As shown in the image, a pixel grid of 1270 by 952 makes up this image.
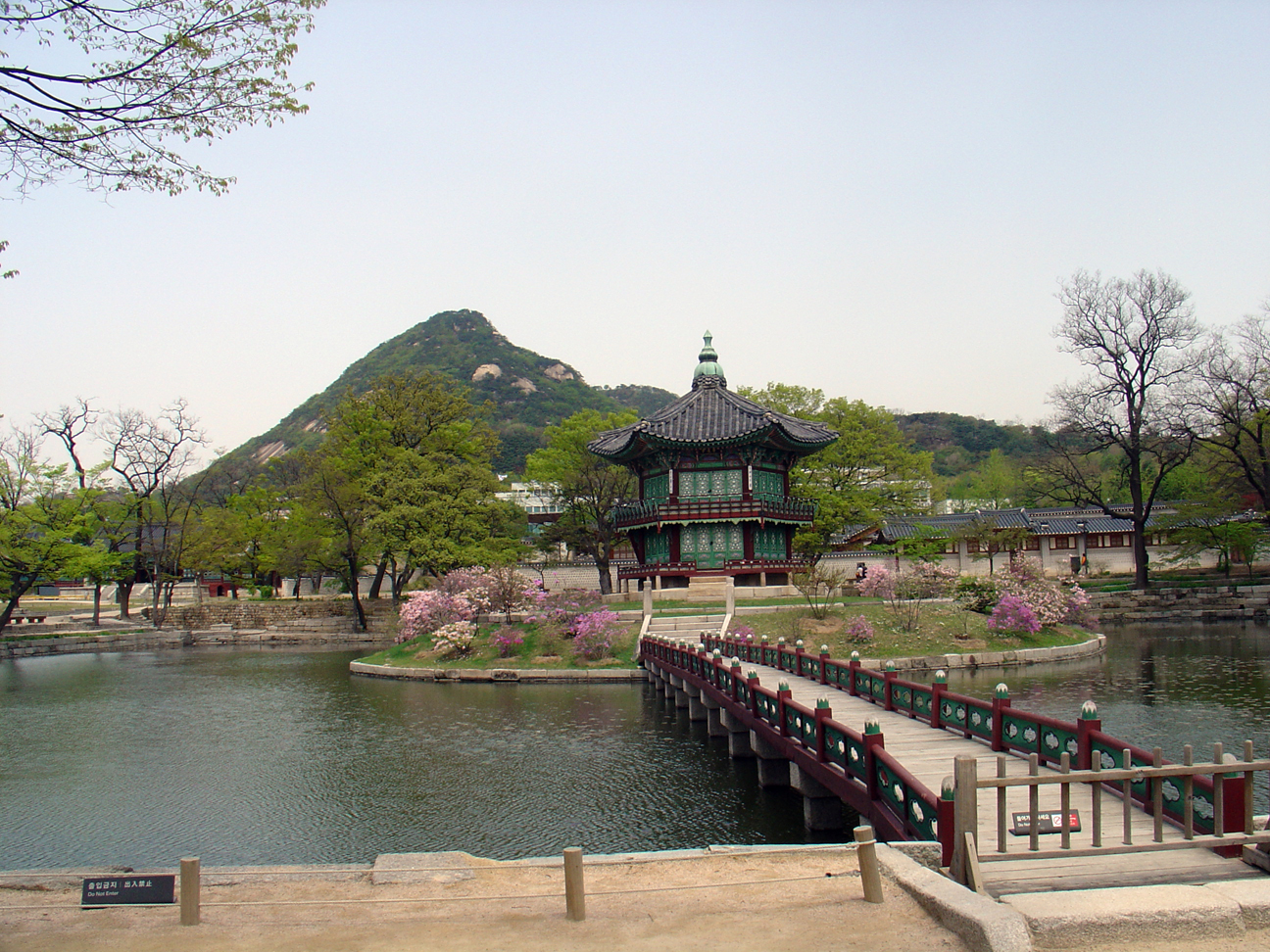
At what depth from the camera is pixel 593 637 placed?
105ft

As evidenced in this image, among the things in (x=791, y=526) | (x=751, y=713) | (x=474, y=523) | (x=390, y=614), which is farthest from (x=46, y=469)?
(x=751, y=713)

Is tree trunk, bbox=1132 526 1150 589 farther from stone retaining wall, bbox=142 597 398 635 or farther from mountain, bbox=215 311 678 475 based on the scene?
mountain, bbox=215 311 678 475

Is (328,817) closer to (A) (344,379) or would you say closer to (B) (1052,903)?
(B) (1052,903)

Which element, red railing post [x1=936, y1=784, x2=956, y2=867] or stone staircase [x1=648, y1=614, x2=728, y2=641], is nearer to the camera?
red railing post [x1=936, y1=784, x2=956, y2=867]

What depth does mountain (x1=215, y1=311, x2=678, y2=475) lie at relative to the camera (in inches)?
5094

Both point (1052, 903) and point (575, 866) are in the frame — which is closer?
point (1052, 903)

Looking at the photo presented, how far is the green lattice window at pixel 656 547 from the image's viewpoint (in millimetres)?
42156

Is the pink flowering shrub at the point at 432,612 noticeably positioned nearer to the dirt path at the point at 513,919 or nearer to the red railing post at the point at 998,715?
the red railing post at the point at 998,715

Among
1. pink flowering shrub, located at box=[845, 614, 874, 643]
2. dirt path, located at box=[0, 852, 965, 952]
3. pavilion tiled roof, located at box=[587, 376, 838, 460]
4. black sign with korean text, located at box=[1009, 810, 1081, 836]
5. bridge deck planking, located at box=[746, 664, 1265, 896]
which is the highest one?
pavilion tiled roof, located at box=[587, 376, 838, 460]

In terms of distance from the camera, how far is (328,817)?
15.2 meters

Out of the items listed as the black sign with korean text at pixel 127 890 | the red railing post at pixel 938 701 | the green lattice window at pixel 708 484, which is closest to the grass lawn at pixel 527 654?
the green lattice window at pixel 708 484

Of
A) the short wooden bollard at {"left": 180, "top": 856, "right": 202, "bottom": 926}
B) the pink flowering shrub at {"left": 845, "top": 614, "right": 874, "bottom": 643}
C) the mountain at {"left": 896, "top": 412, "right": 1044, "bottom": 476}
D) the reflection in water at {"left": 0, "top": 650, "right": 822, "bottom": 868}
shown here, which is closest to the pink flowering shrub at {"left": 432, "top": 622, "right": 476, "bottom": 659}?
the reflection in water at {"left": 0, "top": 650, "right": 822, "bottom": 868}

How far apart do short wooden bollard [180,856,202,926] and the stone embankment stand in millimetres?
49809

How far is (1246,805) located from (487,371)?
464 ft
